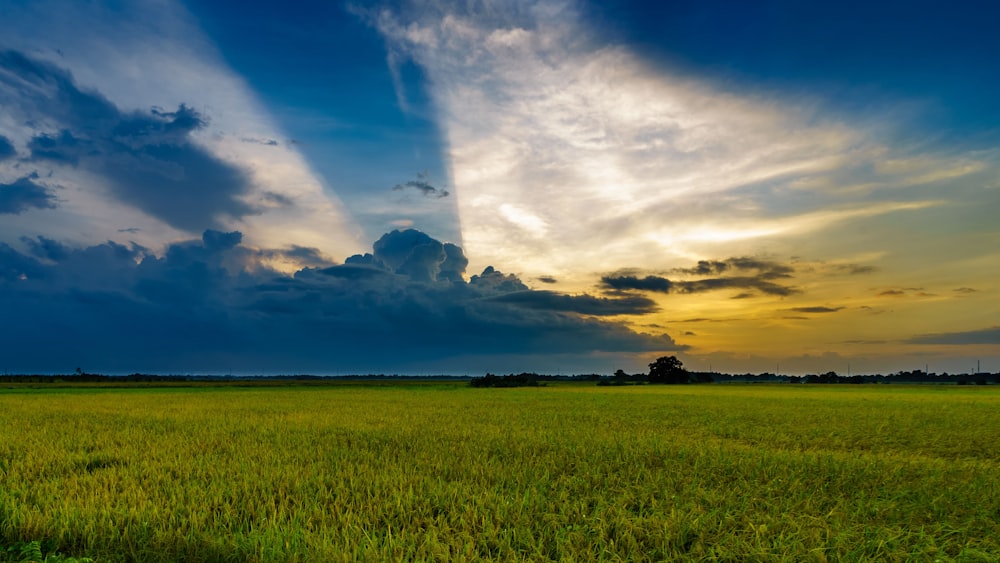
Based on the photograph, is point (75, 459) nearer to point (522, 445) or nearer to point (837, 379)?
point (522, 445)

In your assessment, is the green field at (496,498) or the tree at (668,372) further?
the tree at (668,372)

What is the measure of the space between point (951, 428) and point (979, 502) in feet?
48.1

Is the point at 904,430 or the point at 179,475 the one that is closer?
the point at 179,475

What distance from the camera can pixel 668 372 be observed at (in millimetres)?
130375

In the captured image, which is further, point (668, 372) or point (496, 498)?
point (668, 372)

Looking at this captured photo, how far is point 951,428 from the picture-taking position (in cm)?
1898

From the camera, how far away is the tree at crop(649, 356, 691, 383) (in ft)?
411

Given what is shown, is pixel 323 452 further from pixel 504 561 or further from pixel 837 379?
pixel 837 379

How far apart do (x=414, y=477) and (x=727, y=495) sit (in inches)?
189

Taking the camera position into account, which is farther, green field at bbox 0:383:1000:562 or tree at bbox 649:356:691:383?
tree at bbox 649:356:691:383

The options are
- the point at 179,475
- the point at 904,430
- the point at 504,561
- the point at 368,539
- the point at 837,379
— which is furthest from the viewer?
the point at 837,379

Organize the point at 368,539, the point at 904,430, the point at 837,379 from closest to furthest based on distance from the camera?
the point at 368,539, the point at 904,430, the point at 837,379

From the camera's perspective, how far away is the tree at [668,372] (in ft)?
411

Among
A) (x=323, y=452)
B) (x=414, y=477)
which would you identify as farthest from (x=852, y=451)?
(x=323, y=452)
